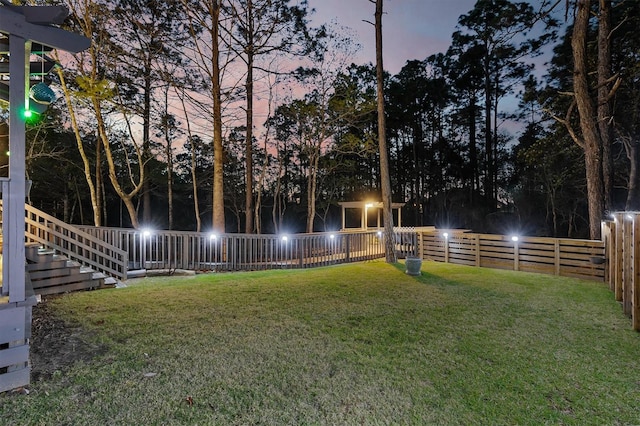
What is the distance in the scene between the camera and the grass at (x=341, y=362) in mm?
2121

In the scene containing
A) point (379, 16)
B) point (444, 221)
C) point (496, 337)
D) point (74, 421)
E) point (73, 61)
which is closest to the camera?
point (74, 421)

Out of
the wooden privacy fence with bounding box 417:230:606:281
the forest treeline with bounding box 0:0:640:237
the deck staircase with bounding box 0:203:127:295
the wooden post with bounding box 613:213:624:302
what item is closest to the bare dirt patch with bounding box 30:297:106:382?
the deck staircase with bounding box 0:203:127:295

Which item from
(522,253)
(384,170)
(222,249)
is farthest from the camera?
(384,170)

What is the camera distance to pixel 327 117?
15953 mm

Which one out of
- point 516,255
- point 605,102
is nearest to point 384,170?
point 516,255

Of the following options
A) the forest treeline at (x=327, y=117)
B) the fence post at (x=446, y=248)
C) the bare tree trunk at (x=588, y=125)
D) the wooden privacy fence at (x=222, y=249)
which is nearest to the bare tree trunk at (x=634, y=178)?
the forest treeline at (x=327, y=117)

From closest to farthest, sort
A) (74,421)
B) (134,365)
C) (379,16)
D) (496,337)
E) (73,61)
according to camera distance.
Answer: (74,421) < (134,365) < (496,337) < (379,16) < (73,61)

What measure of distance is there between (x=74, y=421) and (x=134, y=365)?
2.46 ft

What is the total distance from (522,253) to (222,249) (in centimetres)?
827

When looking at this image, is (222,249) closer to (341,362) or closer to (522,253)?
(341,362)

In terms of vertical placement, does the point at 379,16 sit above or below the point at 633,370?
above

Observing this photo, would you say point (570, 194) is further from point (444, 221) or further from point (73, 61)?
point (73, 61)

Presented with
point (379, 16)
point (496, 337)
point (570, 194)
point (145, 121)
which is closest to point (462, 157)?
point (570, 194)

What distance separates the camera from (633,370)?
2777mm
